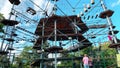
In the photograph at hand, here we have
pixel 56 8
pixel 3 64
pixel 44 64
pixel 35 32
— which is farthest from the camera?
pixel 35 32

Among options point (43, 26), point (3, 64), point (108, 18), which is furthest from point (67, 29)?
point (3, 64)

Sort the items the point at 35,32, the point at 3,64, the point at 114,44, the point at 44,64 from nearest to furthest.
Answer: the point at 114,44
the point at 44,64
the point at 3,64
the point at 35,32

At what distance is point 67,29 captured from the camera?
74.4 ft

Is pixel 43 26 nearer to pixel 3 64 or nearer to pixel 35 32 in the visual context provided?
pixel 35 32

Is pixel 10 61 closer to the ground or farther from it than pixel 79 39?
closer to the ground

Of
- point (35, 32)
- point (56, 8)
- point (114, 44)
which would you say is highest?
point (56, 8)

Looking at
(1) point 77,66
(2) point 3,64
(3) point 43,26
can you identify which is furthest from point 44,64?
(2) point 3,64

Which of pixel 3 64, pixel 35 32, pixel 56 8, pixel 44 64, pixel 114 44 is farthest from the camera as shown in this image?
pixel 35 32

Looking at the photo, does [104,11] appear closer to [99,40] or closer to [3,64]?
[99,40]

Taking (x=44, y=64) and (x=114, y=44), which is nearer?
(x=114, y=44)

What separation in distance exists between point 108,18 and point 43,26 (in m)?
6.52

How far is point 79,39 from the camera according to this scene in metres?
22.4

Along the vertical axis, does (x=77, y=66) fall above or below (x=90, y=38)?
below

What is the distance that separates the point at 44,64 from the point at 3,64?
590 cm
